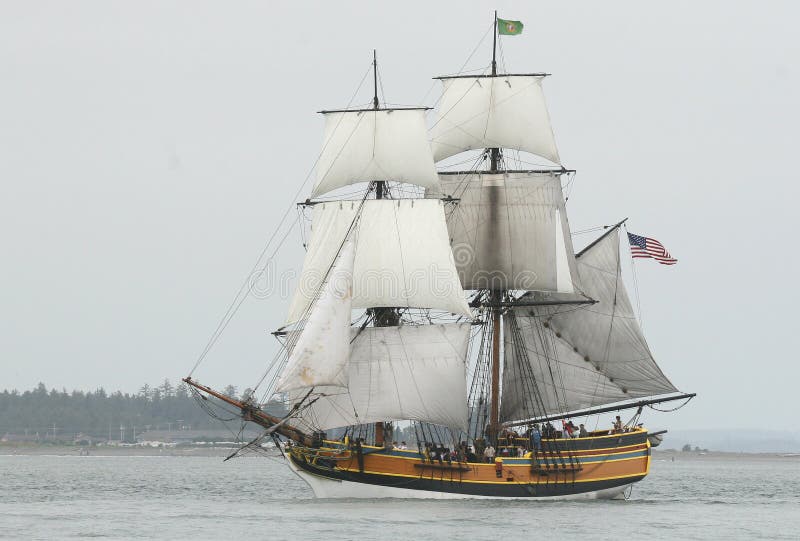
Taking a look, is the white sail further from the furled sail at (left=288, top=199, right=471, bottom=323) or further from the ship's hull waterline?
the ship's hull waterline

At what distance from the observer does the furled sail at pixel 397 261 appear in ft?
259

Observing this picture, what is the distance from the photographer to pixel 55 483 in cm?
10756

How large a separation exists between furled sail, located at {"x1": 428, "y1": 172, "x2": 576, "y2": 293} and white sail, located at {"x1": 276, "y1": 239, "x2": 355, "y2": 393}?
44.1 feet

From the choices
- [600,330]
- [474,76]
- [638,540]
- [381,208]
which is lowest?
[638,540]

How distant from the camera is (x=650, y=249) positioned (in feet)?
279

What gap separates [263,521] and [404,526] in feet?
22.2

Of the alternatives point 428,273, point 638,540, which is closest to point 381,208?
point 428,273

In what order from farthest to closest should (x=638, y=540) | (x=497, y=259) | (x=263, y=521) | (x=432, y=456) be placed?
(x=497, y=259) < (x=432, y=456) < (x=263, y=521) < (x=638, y=540)

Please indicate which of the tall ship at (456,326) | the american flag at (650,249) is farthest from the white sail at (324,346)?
the american flag at (650,249)

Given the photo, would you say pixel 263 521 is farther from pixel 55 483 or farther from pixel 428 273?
pixel 55 483

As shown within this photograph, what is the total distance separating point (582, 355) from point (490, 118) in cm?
1501

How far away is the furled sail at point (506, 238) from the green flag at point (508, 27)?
9.23 meters

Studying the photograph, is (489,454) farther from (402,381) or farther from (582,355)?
(582,355)

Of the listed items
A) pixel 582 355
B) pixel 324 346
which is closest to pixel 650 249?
pixel 582 355
